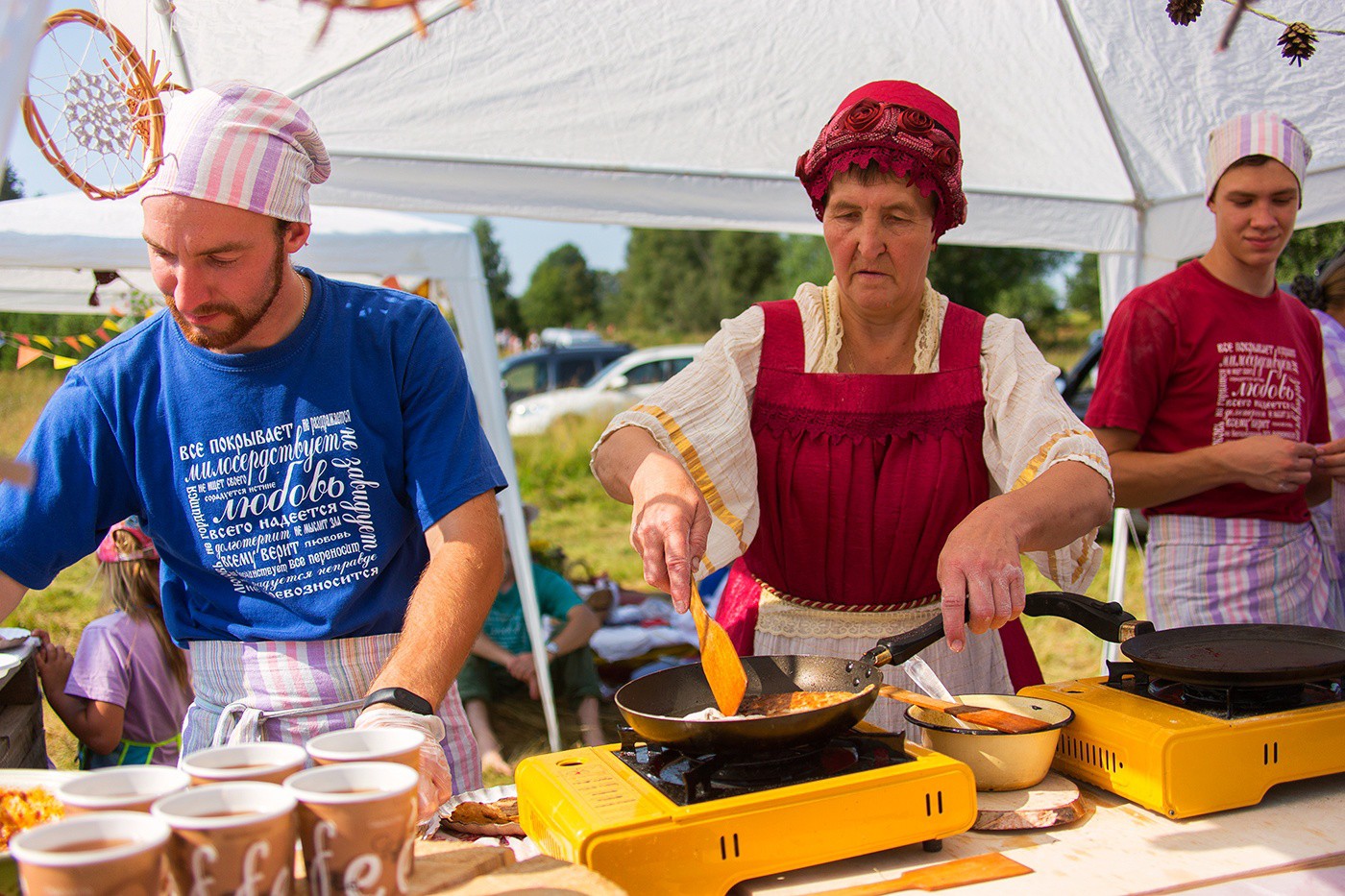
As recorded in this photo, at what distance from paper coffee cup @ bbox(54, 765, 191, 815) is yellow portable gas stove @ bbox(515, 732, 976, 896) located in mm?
433

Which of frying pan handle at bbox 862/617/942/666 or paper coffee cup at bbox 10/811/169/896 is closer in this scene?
paper coffee cup at bbox 10/811/169/896

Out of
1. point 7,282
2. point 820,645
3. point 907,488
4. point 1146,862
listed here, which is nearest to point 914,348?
point 907,488

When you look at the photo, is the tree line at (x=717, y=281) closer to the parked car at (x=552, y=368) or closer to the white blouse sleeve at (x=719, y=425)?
the parked car at (x=552, y=368)

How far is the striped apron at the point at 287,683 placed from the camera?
1743 millimetres

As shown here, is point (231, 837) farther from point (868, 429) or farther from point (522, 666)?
point (522, 666)

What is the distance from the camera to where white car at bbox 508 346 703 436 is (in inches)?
535

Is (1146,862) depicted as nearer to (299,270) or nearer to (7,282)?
(299,270)

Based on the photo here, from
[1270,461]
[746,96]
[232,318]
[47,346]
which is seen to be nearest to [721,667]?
[232,318]

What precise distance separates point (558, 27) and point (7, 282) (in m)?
3.30

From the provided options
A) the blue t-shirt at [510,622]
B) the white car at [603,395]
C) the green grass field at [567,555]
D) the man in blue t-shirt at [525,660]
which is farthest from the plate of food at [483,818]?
the white car at [603,395]

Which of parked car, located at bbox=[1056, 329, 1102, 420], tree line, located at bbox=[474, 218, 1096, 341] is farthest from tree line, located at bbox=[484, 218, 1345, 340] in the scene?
parked car, located at bbox=[1056, 329, 1102, 420]

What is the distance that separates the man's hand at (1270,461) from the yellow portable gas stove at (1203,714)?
2.93 feet

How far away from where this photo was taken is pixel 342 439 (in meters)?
1.72

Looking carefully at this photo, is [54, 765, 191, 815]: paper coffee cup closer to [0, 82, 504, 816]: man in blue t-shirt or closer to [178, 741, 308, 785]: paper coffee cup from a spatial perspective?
[178, 741, 308, 785]: paper coffee cup
